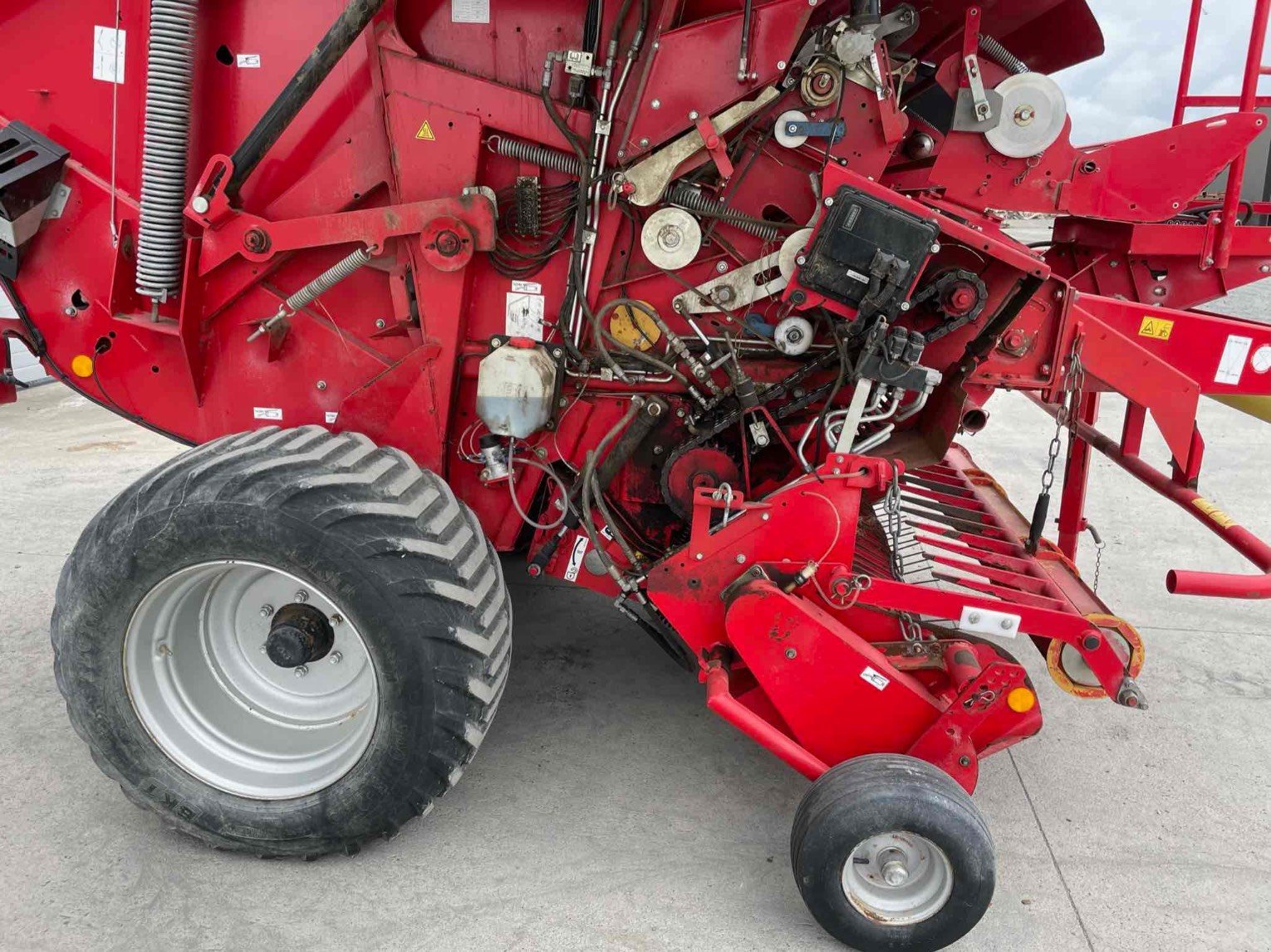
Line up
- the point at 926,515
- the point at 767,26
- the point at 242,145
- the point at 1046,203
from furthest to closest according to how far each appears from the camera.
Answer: the point at 926,515 → the point at 1046,203 → the point at 242,145 → the point at 767,26

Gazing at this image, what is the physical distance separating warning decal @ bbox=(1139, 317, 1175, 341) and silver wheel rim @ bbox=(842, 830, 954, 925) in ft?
5.27

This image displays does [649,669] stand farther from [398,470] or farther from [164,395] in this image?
[164,395]

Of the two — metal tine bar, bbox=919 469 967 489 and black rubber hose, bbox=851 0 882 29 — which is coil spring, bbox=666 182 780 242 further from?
metal tine bar, bbox=919 469 967 489

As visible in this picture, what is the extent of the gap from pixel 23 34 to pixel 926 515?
3441 mm

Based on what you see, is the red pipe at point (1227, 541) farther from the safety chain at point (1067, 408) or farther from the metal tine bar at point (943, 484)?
the metal tine bar at point (943, 484)

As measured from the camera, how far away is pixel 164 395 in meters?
3.23

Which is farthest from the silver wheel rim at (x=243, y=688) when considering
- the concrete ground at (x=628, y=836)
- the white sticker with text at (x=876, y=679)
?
the white sticker with text at (x=876, y=679)

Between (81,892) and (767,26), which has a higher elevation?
(767,26)

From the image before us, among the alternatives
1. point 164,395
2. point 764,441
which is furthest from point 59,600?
point 764,441

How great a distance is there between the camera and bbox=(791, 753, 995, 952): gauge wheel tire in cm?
243

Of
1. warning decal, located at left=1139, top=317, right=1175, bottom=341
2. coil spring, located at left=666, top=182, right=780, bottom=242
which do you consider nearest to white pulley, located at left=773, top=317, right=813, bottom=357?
coil spring, located at left=666, top=182, right=780, bottom=242

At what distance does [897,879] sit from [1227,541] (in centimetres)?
146

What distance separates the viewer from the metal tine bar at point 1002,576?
305 cm

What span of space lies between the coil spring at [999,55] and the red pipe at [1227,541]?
0.76m
